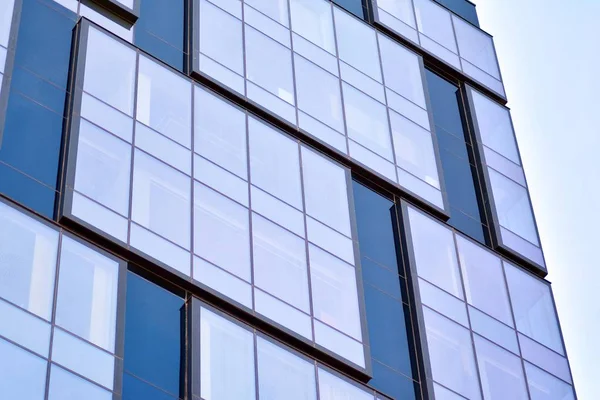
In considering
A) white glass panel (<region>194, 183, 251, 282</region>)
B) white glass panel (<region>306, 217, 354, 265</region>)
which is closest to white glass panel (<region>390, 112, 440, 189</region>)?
white glass panel (<region>306, 217, 354, 265</region>)

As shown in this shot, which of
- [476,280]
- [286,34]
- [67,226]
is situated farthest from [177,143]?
[476,280]

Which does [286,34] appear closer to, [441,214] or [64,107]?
[441,214]

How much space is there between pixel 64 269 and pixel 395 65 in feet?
58.3

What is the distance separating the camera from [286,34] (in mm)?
39750

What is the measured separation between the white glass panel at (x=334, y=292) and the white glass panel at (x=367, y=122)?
566cm

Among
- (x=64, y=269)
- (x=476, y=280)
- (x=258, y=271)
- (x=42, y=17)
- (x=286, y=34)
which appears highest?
(x=286, y=34)

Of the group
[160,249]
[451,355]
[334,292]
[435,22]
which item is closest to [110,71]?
[160,249]

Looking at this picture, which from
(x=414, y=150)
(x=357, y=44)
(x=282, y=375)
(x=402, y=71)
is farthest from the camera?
(x=402, y=71)

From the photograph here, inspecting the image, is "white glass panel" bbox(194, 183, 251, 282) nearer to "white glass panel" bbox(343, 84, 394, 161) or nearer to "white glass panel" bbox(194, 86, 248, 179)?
"white glass panel" bbox(194, 86, 248, 179)

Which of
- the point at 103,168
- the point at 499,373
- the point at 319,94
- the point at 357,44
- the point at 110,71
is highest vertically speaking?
the point at 357,44

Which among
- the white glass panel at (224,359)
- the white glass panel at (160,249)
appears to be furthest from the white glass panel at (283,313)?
the white glass panel at (160,249)

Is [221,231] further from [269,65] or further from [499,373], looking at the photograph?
[499,373]

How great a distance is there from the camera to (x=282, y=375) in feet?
101

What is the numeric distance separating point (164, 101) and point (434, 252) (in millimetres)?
9383
